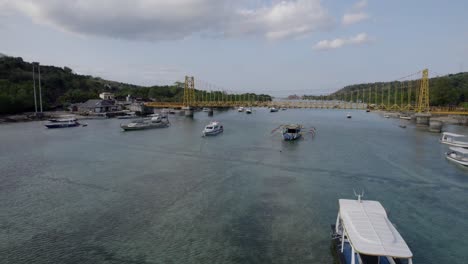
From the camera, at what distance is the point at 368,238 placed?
20.0 feet

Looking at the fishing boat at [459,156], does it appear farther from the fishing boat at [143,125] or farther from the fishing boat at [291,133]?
the fishing boat at [143,125]

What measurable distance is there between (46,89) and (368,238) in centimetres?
7669

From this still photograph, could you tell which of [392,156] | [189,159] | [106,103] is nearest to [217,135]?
[189,159]

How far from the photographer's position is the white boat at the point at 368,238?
573 cm

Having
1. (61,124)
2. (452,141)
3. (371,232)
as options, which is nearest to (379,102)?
(452,141)

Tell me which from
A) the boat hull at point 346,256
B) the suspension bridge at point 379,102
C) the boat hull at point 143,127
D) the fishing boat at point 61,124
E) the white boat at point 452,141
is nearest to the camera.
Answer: the boat hull at point 346,256

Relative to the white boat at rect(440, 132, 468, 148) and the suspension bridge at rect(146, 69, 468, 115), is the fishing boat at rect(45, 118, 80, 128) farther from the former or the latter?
the white boat at rect(440, 132, 468, 148)

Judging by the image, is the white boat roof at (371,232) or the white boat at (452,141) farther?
the white boat at (452,141)

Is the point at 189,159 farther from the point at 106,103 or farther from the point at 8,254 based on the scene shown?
the point at 106,103

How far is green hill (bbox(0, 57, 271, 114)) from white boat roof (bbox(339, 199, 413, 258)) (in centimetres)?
5474

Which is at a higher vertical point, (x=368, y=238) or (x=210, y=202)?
(x=368, y=238)

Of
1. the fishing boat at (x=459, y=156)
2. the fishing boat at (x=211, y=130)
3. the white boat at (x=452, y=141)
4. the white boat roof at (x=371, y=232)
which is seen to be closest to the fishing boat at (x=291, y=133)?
the fishing boat at (x=211, y=130)

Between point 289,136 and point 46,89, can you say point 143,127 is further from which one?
point 46,89

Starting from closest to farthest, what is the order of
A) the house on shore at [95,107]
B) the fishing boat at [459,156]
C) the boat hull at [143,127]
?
1. the fishing boat at [459,156]
2. the boat hull at [143,127]
3. the house on shore at [95,107]
